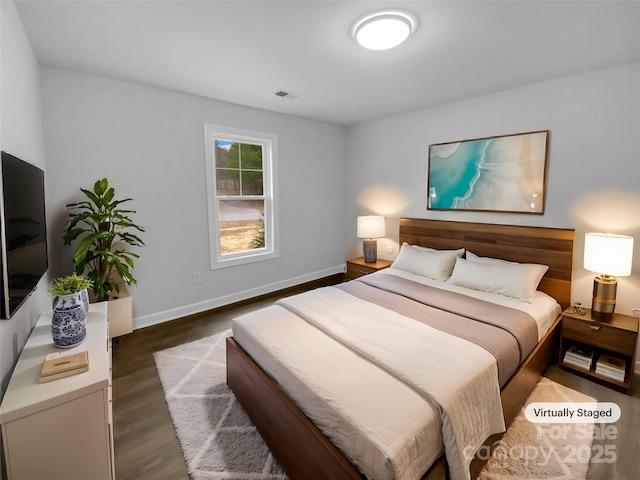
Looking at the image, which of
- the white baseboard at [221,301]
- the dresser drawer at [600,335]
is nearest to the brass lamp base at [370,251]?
the white baseboard at [221,301]

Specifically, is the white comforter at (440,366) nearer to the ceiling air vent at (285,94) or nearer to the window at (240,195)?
the window at (240,195)

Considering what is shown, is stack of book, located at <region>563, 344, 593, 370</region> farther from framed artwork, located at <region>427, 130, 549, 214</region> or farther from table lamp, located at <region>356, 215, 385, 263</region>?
table lamp, located at <region>356, 215, 385, 263</region>

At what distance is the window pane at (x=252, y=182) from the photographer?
3994 millimetres

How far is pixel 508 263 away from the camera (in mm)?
2918

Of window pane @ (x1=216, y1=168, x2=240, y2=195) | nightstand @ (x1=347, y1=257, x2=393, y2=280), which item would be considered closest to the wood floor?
window pane @ (x1=216, y1=168, x2=240, y2=195)

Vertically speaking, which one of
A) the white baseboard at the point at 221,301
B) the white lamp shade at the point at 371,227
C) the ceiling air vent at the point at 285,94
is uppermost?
the ceiling air vent at the point at 285,94

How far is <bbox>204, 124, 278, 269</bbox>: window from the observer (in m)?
3.63

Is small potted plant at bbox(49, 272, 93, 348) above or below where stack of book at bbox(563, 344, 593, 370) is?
above

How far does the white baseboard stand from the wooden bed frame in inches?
58.8

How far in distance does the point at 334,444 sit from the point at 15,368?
1.51 m

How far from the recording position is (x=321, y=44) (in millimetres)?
2182

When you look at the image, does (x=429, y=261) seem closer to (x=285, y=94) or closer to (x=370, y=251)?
(x=370, y=251)

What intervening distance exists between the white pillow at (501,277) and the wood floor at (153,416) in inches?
27.0

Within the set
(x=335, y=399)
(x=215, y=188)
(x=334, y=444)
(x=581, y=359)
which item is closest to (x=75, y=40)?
(x=215, y=188)
